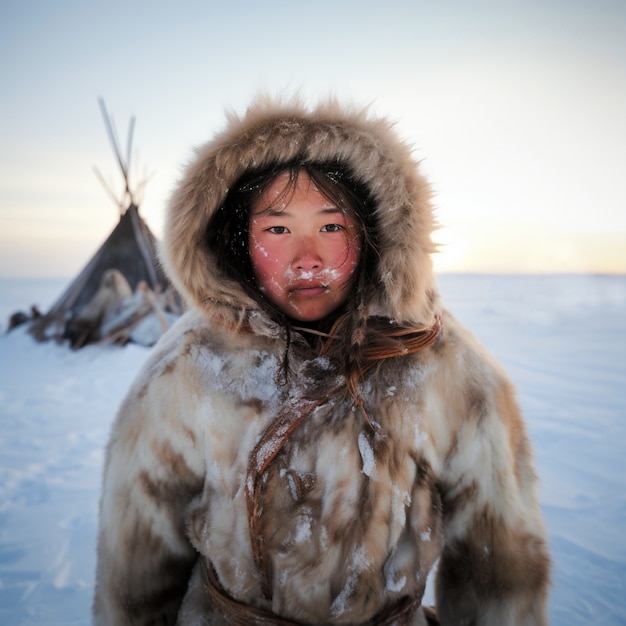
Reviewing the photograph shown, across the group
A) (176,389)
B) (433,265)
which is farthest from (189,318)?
(433,265)

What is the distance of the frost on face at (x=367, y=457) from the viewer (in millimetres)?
1001

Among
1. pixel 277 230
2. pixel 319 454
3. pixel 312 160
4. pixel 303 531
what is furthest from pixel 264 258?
pixel 303 531

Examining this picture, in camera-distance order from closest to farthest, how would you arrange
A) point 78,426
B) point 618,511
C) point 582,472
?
point 618,511 < point 582,472 < point 78,426

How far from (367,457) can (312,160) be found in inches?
28.3

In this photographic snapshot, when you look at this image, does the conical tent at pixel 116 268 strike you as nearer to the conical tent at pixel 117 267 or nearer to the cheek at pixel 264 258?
the conical tent at pixel 117 267

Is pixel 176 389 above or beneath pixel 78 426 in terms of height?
above

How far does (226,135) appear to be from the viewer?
111cm

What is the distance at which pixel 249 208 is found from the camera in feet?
3.75

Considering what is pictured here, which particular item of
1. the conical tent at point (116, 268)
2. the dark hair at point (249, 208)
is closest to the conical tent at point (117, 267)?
the conical tent at point (116, 268)

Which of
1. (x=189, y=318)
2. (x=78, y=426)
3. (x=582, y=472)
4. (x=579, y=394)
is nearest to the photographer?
(x=189, y=318)

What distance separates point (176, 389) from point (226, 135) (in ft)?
2.13

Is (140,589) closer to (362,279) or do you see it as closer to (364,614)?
(364,614)

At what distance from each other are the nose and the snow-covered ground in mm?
1792

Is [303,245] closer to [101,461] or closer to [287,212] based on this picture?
[287,212]
